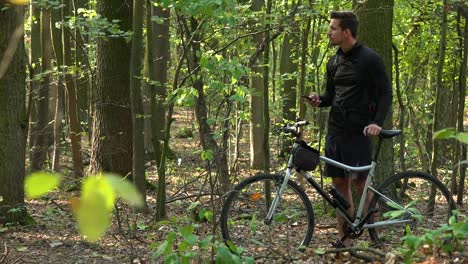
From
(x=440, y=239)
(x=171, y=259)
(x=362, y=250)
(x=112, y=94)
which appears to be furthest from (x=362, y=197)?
(x=112, y=94)

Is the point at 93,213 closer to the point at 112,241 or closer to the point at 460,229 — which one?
the point at 460,229

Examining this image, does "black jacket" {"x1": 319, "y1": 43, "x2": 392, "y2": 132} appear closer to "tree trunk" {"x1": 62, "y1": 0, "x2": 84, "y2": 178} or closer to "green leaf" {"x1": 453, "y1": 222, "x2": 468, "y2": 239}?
"green leaf" {"x1": 453, "y1": 222, "x2": 468, "y2": 239}

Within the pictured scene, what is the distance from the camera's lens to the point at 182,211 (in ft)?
29.7

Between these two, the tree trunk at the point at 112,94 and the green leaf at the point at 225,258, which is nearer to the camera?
the green leaf at the point at 225,258

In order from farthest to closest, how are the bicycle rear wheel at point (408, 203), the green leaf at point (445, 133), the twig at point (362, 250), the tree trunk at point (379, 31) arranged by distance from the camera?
1. the tree trunk at point (379, 31)
2. the bicycle rear wheel at point (408, 203)
3. the twig at point (362, 250)
4. the green leaf at point (445, 133)

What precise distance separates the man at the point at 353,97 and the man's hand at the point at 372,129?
0.05m

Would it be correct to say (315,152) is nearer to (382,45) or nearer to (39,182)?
(382,45)

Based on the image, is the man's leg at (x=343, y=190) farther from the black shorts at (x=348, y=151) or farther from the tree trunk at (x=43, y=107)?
the tree trunk at (x=43, y=107)

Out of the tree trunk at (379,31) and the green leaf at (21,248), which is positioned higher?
the tree trunk at (379,31)

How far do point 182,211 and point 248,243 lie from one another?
157 inches

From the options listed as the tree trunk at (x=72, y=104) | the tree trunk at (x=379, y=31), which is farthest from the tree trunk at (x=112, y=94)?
the tree trunk at (x=379, y=31)

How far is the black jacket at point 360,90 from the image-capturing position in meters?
4.85

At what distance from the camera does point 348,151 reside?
4949 mm

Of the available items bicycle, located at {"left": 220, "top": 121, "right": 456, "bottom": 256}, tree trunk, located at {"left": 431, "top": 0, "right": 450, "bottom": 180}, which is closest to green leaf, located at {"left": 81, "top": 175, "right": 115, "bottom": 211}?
bicycle, located at {"left": 220, "top": 121, "right": 456, "bottom": 256}
